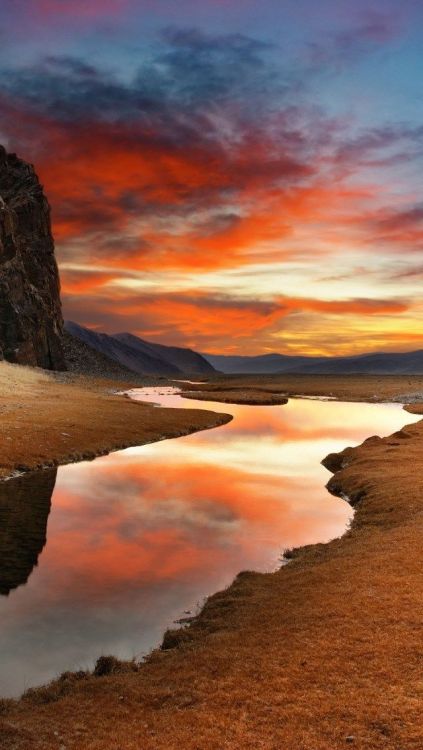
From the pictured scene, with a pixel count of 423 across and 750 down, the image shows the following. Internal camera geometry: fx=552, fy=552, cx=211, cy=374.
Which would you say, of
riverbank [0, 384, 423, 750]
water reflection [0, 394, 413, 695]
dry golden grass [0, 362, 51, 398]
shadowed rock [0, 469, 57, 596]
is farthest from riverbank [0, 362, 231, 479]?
riverbank [0, 384, 423, 750]

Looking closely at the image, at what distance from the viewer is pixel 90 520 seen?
33.6 m

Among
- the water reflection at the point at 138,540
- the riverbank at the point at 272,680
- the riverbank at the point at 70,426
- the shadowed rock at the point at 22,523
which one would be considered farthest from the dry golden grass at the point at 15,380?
the riverbank at the point at 272,680

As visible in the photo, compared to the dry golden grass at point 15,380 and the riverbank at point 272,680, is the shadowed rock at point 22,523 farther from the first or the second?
the dry golden grass at point 15,380

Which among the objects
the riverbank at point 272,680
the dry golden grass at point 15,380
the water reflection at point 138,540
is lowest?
the water reflection at point 138,540

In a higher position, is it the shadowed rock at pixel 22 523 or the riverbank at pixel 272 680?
the riverbank at pixel 272 680

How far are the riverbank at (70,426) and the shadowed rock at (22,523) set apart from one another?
302 centimetres

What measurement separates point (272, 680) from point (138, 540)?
17.4 metres

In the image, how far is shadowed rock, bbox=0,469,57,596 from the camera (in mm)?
24266

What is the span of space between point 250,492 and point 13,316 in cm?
16937

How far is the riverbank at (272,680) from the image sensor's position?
11.3 meters

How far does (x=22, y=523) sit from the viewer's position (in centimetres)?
3177

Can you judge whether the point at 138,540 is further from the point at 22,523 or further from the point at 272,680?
the point at 272,680

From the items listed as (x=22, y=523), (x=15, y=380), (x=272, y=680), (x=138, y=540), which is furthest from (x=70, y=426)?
(x=15, y=380)

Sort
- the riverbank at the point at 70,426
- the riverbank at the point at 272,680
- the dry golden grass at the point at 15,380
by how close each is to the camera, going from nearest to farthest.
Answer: the riverbank at the point at 272,680, the riverbank at the point at 70,426, the dry golden grass at the point at 15,380
